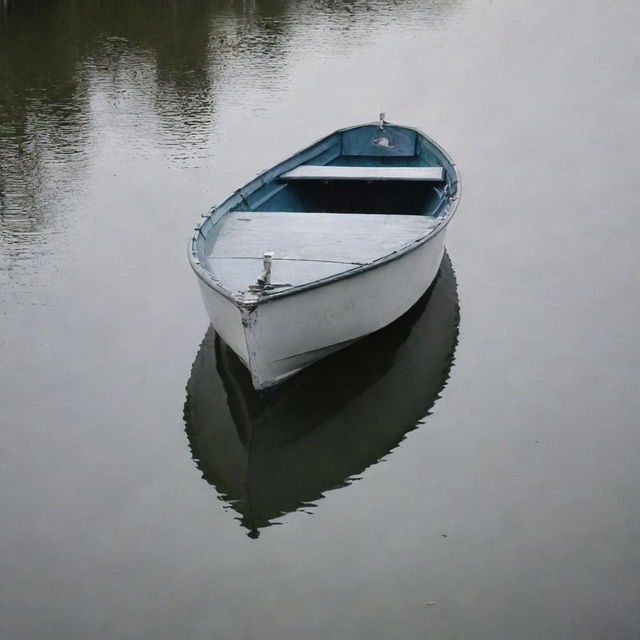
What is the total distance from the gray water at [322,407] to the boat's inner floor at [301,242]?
51.3 inches

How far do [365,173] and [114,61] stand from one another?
13500 mm

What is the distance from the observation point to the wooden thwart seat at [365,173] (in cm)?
1347

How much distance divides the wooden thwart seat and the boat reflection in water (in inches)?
95.3

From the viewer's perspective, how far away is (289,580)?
8.11m

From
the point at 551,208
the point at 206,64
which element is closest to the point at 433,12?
the point at 206,64

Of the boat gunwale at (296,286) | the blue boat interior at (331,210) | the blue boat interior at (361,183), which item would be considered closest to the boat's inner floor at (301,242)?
the blue boat interior at (331,210)

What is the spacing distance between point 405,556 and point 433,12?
25982mm

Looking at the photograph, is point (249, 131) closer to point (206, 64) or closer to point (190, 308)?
point (206, 64)

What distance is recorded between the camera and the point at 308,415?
10.4m

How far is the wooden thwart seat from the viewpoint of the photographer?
13.5 m

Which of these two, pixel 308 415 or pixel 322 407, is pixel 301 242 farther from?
pixel 308 415

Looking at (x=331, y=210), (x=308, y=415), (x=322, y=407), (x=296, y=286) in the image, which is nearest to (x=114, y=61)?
(x=331, y=210)

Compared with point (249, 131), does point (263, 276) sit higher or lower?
higher

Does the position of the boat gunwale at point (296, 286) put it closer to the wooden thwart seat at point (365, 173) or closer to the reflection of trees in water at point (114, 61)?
the wooden thwart seat at point (365, 173)
